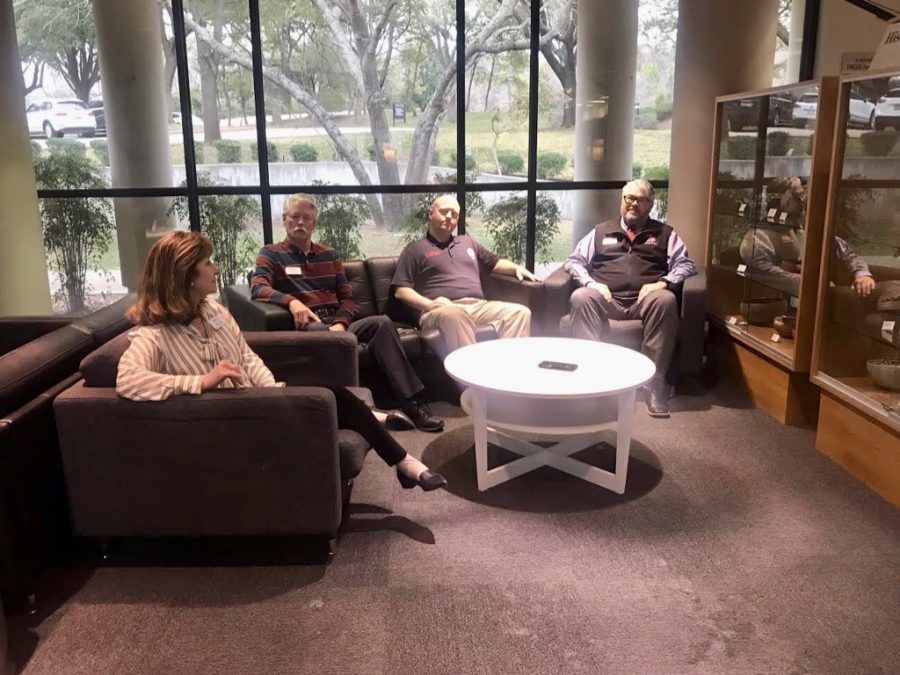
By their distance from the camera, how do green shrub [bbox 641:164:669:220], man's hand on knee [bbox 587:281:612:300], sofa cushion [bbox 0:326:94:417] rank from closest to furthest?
sofa cushion [bbox 0:326:94:417] < man's hand on knee [bbox 587:281:612:300] < green shrub [bbox 641:164:669:220]

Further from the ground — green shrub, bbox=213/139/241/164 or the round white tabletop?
green shrub, bbox=213/139/241/164

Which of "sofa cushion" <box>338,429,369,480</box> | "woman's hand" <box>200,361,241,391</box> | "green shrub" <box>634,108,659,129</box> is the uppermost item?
"green shrub" <box>634,108,659,129</box>

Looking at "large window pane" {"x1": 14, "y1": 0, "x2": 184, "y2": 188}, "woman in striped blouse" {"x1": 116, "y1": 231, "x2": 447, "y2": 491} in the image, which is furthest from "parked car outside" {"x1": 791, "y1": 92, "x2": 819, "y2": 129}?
"large window pane" {"x1": 14, "y1": 0, "x2": 184, "y2": 188}

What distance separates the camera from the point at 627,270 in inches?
183

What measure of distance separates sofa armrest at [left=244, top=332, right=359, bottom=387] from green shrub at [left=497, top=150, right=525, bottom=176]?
272 cm

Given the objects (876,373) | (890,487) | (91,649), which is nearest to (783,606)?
(890,487)

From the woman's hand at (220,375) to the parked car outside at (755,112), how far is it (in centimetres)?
313

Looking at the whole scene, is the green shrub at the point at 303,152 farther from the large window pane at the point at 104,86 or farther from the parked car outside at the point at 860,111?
the parked car outside at the point at 860,111

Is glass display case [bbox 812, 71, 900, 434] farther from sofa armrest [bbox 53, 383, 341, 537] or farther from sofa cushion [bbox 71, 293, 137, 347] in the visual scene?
sofa cushion [bbox 71, 293, 137, 347]

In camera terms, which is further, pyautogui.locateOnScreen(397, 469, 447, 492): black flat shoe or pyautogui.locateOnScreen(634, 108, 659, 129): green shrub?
pyautogui.locateOnScreen(634, 108, 659, 129): green shrub

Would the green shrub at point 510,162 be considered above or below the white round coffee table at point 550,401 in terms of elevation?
above

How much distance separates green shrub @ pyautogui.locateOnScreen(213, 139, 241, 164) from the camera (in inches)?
211

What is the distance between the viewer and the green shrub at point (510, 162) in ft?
18.4

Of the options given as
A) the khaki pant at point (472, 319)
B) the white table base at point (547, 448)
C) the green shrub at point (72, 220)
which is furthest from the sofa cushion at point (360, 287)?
the green shrub at point (72, 220)
